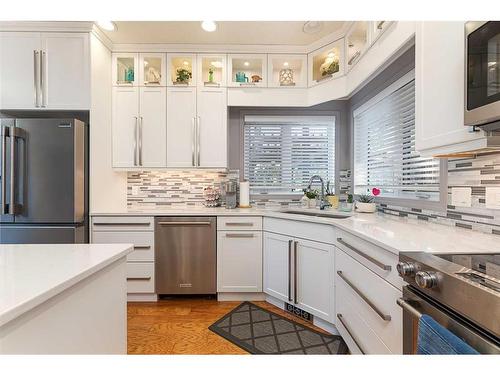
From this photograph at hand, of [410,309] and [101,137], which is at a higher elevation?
[101,137]

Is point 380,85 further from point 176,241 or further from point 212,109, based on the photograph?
point 176,241

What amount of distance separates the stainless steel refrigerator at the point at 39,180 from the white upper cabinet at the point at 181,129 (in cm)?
87

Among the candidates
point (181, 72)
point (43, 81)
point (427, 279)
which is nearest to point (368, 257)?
point (427, 279)

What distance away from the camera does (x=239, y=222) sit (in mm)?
2551

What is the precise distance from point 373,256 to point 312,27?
221 cm

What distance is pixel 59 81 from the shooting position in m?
2.40

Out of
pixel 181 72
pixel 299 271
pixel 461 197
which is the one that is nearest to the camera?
pixel 461 197

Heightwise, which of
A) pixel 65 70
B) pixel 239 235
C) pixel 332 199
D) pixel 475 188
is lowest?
pixel 239 235

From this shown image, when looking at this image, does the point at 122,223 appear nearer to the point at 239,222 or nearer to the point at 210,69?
the point at 239,222

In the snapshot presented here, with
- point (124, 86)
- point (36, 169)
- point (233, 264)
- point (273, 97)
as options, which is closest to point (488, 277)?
point (233, 264)

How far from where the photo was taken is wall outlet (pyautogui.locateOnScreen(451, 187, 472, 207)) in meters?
1.48

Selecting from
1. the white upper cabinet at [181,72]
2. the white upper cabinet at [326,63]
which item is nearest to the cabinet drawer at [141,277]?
the white upper cabinet at [181,72]

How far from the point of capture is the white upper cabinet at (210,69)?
2828mm
